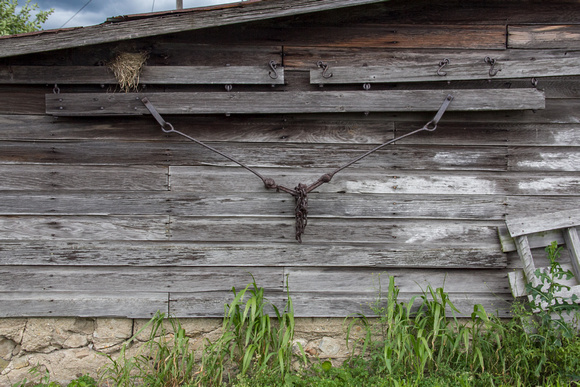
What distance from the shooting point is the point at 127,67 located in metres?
3.26

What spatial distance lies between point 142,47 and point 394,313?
3.06 meters

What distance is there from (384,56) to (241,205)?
1755mm

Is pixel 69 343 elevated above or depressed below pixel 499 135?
below

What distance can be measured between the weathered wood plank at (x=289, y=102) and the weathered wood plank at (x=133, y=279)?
132cm

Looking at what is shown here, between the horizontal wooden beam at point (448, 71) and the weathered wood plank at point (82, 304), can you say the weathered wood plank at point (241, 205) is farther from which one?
the horizontal wooden beam at point (448, 71)

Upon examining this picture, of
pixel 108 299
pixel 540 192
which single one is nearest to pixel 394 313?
pixel 540 192

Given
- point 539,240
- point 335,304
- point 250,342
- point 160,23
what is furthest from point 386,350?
point 160,23

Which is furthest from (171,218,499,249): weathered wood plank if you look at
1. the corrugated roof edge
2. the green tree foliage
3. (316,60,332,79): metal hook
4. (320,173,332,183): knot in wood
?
the green tree foliage

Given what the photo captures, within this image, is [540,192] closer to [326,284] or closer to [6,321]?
[326,284]

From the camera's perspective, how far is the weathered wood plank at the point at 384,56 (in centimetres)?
346

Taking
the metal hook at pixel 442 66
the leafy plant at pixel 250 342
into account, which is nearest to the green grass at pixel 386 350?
the leafy plant at pixel 250 342

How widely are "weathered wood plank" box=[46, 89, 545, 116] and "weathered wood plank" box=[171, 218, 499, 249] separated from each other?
879 mm

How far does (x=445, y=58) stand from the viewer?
3.48 m

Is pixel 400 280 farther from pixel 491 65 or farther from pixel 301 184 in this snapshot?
pixel 491 65
